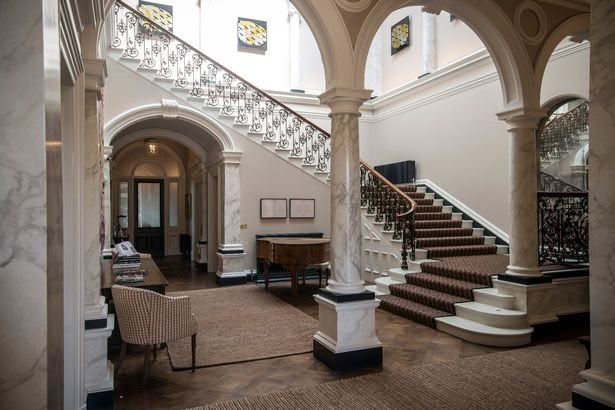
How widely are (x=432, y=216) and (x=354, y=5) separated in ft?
20.4

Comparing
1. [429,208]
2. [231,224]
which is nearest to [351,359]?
[231,224]

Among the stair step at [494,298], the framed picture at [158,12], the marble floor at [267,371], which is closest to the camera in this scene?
the marble floor at [267,371]

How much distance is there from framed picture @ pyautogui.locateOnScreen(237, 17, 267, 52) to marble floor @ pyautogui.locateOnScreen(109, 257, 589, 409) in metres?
9.94

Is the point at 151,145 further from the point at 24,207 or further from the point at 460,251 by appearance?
the point at 24,207

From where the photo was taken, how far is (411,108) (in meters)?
11.8

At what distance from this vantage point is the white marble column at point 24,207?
1264 millimetres

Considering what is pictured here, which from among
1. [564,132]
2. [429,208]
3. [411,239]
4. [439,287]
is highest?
[564,132]

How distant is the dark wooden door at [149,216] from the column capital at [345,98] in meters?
11.9

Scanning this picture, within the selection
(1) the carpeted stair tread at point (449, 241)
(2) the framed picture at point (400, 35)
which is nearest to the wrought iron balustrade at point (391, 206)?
(1) the carpeted stair tread at point (449, 241)

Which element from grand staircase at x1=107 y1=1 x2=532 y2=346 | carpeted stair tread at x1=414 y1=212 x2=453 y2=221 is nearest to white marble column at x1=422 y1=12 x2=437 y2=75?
grand staircase at x1=107 y1=1 x2=532 y2=346

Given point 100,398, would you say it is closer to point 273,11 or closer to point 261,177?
point 261,177

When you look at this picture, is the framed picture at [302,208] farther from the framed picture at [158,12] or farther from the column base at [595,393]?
the column base at [595,393]

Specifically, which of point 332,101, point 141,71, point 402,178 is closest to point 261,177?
point 141,71

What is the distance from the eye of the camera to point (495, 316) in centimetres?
525
